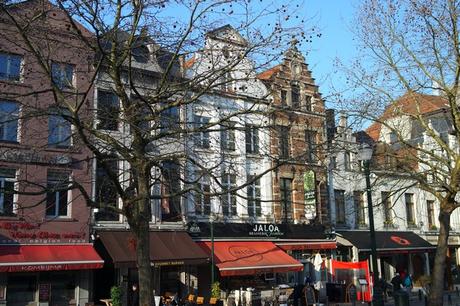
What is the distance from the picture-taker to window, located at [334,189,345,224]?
29.3m

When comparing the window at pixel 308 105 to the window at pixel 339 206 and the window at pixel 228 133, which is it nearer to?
the window at pixel 228 133

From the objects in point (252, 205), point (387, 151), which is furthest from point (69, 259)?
point (387, 151)

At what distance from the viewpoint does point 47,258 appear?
709 inches

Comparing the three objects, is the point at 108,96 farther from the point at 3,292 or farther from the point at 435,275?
the point at 435,275

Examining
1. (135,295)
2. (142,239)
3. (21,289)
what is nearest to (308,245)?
(135,295)

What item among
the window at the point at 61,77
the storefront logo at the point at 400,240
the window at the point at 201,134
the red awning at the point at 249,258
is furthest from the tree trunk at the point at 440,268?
the storefront logo at the point at 400,240

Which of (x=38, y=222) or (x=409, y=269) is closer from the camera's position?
(x=38, y=222)

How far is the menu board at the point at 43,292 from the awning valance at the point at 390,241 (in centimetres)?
1532

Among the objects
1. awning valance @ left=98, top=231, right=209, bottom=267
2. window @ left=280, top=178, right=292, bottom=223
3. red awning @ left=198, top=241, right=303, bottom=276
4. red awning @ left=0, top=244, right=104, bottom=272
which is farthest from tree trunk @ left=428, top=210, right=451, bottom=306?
red awning @ left=0, top=244, right=104, bottom=272

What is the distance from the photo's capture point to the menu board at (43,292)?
18670 millimetres

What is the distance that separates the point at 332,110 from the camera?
17.4m

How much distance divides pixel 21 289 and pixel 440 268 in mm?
13897

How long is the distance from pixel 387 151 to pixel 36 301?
13256mm

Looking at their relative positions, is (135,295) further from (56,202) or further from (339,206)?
(339,206)
